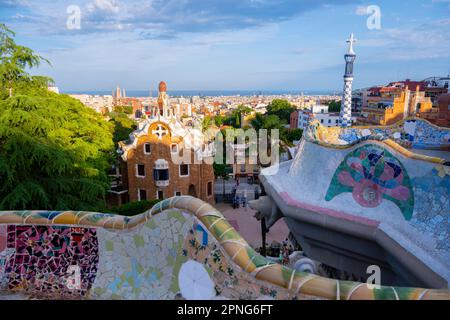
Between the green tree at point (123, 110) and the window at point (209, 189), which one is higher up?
the green tree at point (123, 110)

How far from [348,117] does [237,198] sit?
9.79 meters

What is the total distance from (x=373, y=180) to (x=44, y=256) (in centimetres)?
665

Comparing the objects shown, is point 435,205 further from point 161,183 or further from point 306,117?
point 306,117

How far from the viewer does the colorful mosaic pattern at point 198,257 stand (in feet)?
11.4

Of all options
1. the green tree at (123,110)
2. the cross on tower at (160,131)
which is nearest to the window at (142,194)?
the cross on tower at (160,131)

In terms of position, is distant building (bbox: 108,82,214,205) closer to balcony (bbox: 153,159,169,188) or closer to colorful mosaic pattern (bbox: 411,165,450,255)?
balcony (bbox: 153,159,169,188)

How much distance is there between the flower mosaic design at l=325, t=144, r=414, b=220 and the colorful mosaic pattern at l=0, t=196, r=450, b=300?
3.98 meters

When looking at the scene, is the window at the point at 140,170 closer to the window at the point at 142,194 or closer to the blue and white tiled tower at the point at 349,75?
the window at the point at 142,194

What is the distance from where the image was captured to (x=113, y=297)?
5148mm

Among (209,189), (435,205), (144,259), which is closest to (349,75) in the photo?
(209,189)

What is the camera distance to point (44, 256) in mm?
5457

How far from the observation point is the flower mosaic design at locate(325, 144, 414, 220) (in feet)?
22.7

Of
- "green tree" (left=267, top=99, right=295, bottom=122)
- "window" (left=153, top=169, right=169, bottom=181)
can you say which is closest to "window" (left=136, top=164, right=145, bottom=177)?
"window" (left=153, top=169, right=169, bottom=181)

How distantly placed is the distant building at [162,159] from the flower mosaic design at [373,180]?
1493cm
